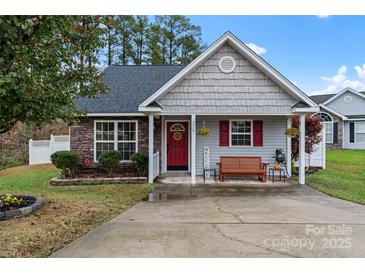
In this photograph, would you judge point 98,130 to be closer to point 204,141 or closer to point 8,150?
point 204,141

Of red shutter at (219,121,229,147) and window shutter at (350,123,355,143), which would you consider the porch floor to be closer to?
red shutter at (219,121,229,147)

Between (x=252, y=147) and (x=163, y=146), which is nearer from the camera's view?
(x=252, y=147)

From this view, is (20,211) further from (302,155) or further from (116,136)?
(302,155)

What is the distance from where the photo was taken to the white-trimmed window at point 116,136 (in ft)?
44.5

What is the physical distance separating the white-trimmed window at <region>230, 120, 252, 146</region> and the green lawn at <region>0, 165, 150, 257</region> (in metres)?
4.42

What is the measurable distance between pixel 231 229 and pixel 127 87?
417 inches

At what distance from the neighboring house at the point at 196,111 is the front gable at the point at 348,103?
18.4 metres

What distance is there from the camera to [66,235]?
18.6 ft

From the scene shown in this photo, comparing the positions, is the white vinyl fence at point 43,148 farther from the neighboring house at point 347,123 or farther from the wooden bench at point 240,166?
the neighboring house at point 347,123

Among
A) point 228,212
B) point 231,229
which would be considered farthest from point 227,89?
point 231,229

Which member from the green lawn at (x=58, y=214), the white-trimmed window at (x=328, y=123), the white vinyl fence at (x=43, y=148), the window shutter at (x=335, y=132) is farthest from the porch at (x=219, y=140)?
the window shutter at (x=335, y=132)

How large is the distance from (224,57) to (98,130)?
5.96 m

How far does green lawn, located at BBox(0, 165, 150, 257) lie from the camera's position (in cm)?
514

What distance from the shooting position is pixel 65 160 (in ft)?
40.4
